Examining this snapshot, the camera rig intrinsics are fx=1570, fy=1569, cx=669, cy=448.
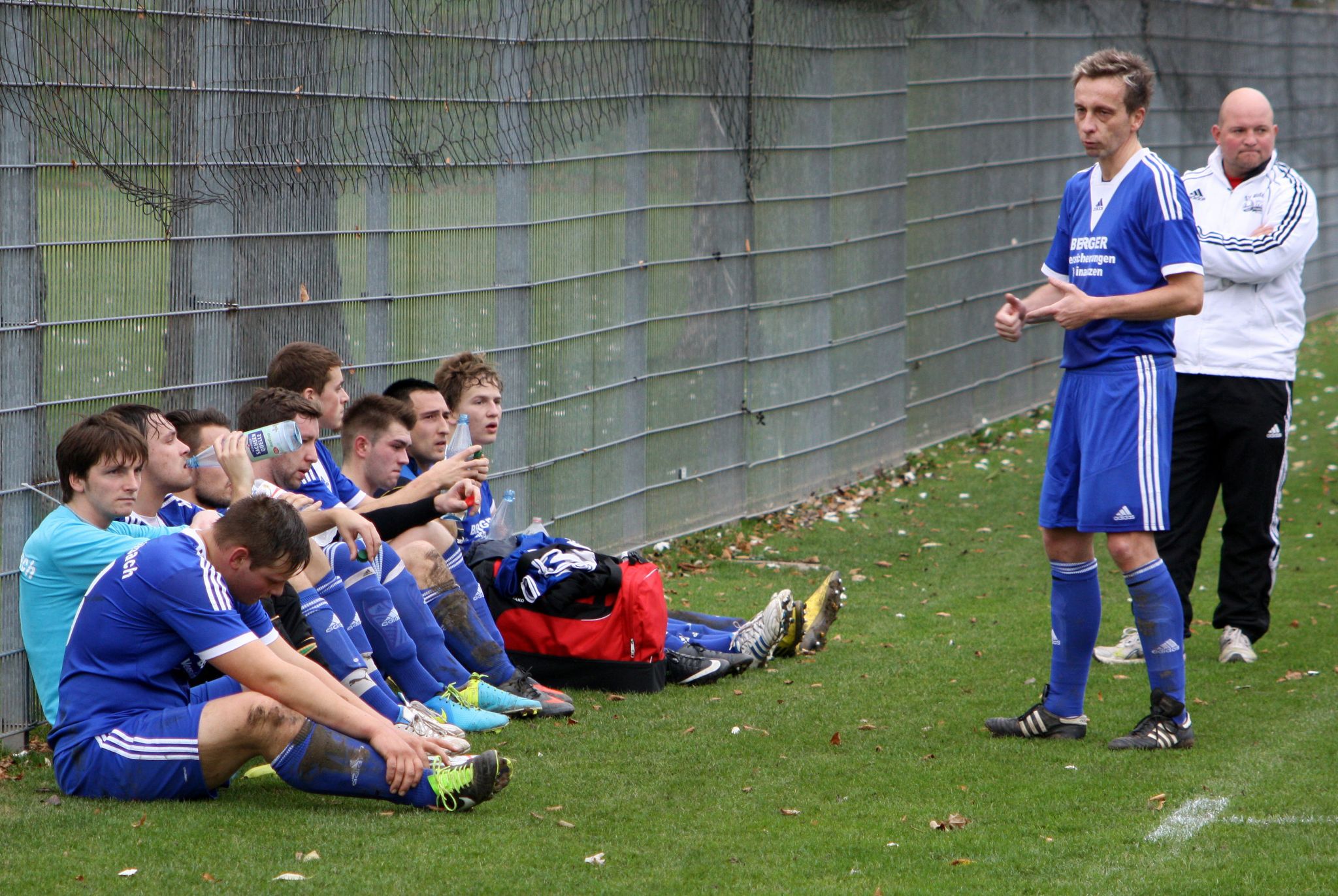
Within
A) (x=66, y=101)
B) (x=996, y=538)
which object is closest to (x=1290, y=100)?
(x=996, y=538)

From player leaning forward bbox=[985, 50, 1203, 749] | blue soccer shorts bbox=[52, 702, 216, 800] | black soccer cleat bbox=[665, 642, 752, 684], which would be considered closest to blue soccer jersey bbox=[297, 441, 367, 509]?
blue soccer shorts bbox=[52, 702, 216, 800]

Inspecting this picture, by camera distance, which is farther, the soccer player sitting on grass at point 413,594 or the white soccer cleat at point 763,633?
the white soccer cleat at point 763,633

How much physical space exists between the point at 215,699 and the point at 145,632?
288mm

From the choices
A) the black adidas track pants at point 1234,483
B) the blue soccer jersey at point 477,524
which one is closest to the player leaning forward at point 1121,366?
the black adidas track pants at point 1234,483

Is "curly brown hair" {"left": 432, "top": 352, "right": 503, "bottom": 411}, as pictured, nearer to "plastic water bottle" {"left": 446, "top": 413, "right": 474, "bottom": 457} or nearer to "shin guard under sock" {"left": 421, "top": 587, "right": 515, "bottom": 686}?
"plastic water bottle" {"left": 446, "top": 413, "right": 474, "bottom": 457}

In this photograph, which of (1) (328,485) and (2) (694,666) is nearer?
(1) (328,485)

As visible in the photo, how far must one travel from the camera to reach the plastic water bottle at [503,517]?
712 centimetres

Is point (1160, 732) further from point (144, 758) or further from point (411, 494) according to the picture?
point (144, 758)

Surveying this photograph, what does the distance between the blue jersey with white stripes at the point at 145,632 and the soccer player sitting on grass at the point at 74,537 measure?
0.32 meters

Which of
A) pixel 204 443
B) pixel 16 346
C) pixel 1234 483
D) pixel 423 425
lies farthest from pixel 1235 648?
pixel 16 346

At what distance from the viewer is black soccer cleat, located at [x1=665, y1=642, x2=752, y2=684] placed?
260 inches

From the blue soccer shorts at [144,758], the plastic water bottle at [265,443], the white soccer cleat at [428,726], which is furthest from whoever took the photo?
the plastic water bottle at [265,443]

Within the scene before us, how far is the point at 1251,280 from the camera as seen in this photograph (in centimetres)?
710

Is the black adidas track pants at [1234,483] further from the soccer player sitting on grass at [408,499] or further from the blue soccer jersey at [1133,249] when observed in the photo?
the soccer player sitting on grass at [408,499]
